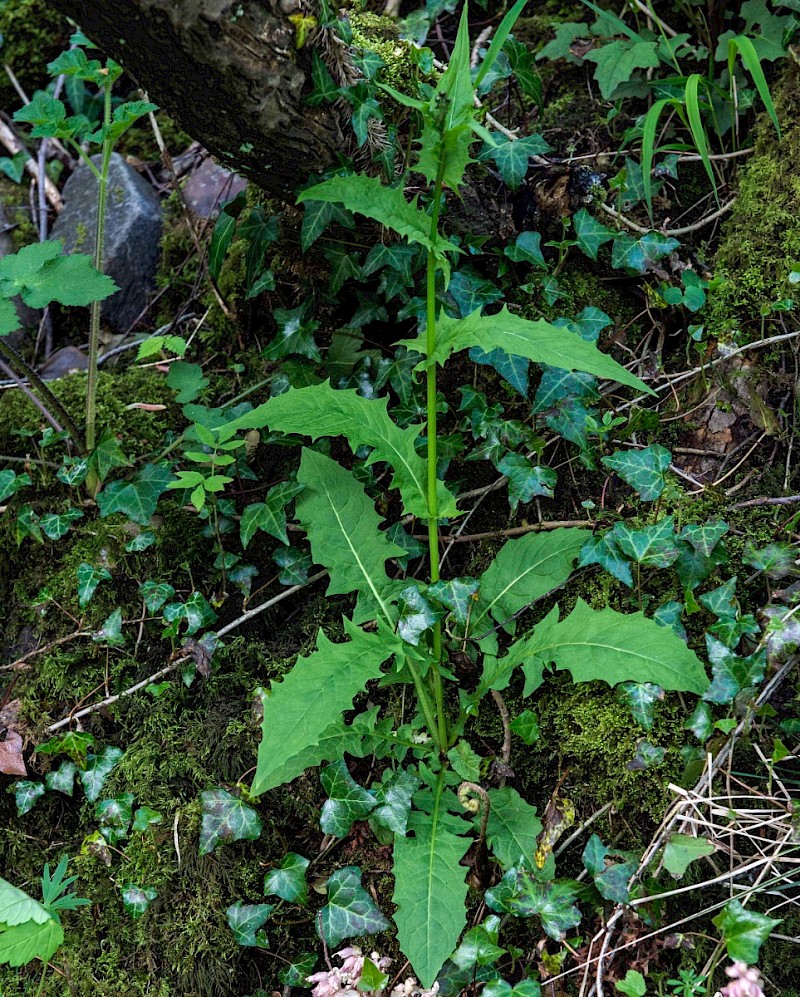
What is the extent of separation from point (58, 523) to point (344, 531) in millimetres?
1124

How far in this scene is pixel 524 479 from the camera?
8.78 ft

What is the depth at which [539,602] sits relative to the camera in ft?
8.45

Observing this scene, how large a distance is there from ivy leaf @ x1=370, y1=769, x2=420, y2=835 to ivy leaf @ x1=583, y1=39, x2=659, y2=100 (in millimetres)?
2527

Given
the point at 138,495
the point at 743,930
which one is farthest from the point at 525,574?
the point at 138,495

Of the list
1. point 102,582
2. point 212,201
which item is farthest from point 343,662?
point 212,201

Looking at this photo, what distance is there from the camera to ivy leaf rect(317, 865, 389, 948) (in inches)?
86.9

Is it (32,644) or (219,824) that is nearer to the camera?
(219,824)

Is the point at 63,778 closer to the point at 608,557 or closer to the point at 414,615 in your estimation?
the point at 414,615

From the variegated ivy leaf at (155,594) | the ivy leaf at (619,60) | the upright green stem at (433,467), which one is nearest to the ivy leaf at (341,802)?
the upright green stem at (433,467)

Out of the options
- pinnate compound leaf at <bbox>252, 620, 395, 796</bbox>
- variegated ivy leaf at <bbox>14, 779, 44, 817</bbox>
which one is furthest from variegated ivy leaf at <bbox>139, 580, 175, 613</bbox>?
pinnate compound leaf at <bbox>252, 620, 395, 796</bbox>

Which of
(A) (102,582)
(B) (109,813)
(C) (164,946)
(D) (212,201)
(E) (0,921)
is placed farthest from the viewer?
(D) (212,201)

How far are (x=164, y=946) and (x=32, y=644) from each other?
1145mm

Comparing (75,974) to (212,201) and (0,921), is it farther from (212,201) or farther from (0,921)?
(212,201)

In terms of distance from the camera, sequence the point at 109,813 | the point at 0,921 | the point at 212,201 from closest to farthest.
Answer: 1. the point at 0,921
2. the point at 109,813
3. the point at 212,201
